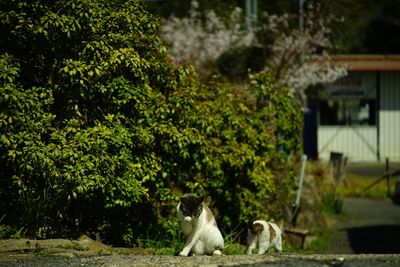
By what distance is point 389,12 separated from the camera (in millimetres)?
43688

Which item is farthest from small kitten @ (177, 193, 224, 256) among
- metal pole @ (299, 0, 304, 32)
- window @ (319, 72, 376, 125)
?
window @ (319, 72, 376, 125)

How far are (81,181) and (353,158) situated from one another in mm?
22801

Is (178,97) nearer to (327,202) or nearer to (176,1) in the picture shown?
(327,202)

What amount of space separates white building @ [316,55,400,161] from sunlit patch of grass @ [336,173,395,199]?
7.50m

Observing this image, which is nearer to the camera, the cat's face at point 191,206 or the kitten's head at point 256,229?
the cat's face at point 191,206

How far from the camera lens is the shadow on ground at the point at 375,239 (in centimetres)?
1285

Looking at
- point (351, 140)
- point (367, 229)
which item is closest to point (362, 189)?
point (367, 229)

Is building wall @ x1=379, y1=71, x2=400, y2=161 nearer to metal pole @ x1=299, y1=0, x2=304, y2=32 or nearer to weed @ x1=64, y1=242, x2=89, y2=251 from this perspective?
metal pole @ x1=299, y1=0, x2=304, y2=32

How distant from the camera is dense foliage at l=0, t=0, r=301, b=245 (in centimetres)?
852

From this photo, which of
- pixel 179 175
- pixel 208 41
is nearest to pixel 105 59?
pixel 179 175

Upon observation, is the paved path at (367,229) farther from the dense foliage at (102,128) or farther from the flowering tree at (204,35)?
the flowering tree at (204,35)

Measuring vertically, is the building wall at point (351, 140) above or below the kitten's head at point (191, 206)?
below

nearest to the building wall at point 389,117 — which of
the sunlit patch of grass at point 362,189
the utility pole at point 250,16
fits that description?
the sunlit patch of grass at point 362,189

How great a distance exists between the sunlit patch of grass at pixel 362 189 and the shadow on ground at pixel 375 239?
4335 mm
